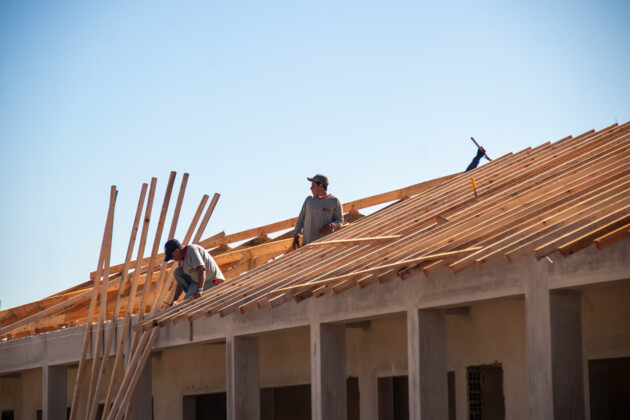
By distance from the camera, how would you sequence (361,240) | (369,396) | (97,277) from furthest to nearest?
1. (97,277)
2. (369,396)
3. (361,240)

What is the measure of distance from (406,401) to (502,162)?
3.37m

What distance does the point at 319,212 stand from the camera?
1238cm

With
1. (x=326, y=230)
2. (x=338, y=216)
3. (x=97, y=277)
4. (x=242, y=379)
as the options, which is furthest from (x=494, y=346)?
(x=97, y=277)

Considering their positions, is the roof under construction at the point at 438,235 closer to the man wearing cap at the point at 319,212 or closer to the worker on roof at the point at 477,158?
the man wearing cap at the point at 319,212

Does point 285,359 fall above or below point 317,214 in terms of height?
below

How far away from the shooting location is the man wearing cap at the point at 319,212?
486 inches

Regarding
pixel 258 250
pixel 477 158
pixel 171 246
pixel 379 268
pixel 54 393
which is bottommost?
pixel 54 393

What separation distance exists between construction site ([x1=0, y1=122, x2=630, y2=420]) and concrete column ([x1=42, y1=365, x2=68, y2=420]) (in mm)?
19

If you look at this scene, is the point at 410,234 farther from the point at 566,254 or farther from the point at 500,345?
the point at 566,254

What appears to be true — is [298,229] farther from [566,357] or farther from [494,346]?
[566,357]

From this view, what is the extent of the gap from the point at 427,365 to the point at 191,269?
4.51m

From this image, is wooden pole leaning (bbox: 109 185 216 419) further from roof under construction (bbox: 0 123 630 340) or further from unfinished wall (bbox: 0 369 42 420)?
unfinished wall (bbox: 0 369 42 420)

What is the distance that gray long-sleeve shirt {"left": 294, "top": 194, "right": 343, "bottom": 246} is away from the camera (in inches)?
487

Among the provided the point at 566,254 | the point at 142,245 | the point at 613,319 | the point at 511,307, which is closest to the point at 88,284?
the point at 142,245
